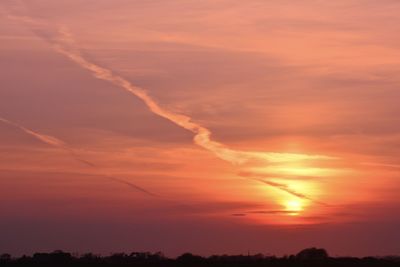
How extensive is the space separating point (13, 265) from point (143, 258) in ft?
60.0

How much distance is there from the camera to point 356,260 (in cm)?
9856

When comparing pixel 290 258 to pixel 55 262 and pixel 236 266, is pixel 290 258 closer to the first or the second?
pixel 236 266

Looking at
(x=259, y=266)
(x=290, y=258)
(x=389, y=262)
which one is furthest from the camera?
(x=290, y=258)

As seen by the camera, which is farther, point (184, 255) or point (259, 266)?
point (184, 255)

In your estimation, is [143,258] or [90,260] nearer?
[90,260]

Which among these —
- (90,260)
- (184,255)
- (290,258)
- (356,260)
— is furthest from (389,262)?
(90,260)

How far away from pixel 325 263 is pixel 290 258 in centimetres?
780

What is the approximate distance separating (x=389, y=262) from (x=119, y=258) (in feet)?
85.7

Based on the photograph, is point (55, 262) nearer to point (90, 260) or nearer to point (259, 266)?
point (90, 260)

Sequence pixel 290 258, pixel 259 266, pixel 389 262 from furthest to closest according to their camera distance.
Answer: pixel 290 258
pixel 389 262
pixel 259 266

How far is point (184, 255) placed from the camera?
104812 mm

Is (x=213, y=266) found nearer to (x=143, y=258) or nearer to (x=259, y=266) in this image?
(x=259, y=266)

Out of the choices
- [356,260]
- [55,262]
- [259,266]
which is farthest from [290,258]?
[55,262]

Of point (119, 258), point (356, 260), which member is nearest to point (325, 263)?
point (356, 260)
